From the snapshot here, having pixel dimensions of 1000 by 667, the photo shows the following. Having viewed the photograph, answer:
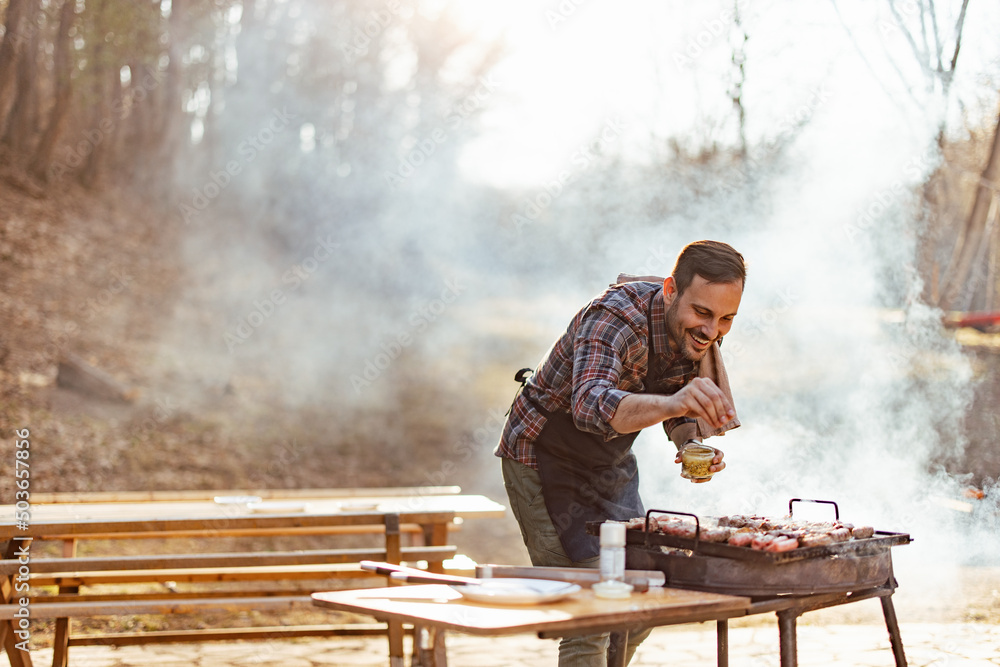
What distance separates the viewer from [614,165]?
1117 centimetres

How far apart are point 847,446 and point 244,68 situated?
11.5 metres

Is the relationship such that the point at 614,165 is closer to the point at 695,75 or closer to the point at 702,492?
the point at 695,75

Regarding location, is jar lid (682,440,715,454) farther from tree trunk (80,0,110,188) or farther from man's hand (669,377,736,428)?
tree trunk (80,0,110,188)

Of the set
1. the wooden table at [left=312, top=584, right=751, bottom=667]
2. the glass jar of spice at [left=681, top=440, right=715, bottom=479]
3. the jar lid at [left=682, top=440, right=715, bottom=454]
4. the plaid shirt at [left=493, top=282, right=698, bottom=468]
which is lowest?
the wooden table at [left=312, top=584, right=751, bottom=667]

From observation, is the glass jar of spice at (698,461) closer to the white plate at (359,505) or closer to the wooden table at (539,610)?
the wooden table at (539,610)

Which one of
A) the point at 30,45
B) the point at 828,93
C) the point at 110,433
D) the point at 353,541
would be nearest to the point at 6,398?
the point at 110,433

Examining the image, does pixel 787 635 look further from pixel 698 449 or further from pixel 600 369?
pixel 600 369
